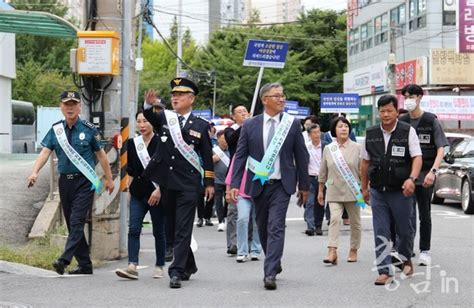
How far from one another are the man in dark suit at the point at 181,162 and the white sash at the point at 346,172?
8.34ft

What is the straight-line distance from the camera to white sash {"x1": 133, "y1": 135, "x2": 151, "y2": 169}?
9.07 metres

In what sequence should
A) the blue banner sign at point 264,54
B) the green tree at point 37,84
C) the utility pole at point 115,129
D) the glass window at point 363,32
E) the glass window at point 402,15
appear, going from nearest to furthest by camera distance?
the utility pole at point 115,129 < the blue banner sign at point 264,54 < the glass window at point 402,15 < the glass window at point 363,32 < the green tree at point 37,84

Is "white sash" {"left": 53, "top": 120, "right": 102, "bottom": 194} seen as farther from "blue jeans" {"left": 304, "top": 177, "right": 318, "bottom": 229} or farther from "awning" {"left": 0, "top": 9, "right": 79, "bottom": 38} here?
"blue jeans" {"left": 304, "top": 177, "right": 318, "bottom": 229}

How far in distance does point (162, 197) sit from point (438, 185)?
12.2 m

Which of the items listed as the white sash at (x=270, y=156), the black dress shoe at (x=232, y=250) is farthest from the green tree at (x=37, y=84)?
the white sash at (x=270, y=156)

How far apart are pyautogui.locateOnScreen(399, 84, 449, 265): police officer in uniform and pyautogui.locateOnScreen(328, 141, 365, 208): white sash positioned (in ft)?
2.90

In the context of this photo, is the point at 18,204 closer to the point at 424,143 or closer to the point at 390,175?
the point at 424,143

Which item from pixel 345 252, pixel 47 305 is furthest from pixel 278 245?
pixel 345 252

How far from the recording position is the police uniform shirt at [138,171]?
29.6 feet

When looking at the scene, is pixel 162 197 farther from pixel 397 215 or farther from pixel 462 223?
pixel 462 223

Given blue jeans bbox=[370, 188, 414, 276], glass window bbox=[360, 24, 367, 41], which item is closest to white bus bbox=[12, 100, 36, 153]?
glass window bbox=[360, 24, 367, 41]

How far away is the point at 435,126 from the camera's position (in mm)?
9422

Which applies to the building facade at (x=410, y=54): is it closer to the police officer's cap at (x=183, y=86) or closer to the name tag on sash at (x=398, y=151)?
the name tag on sash at (x=398, y=151)

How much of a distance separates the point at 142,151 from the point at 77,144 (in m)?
0.74
